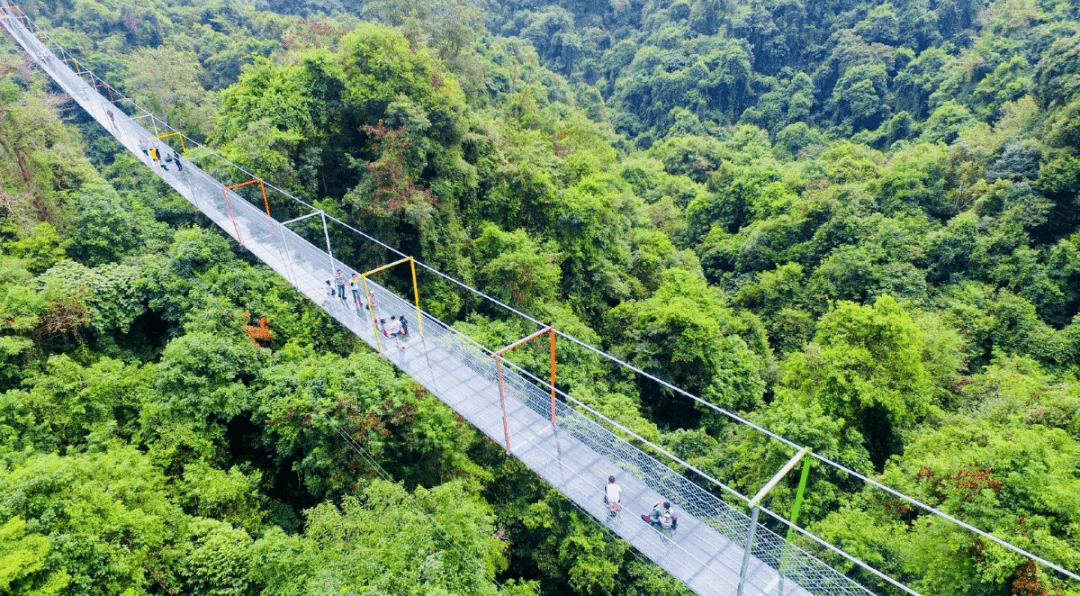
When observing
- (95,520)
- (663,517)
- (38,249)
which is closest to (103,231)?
(38,249)

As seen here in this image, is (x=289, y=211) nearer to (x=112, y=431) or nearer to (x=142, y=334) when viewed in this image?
(x=142, y=334)

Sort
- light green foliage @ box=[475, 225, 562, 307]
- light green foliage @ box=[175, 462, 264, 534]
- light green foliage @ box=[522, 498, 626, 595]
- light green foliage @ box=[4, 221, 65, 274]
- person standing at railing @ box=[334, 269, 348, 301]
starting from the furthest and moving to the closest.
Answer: light green foliage @ box=[475, 225, 562, 307] → light green foliage @ box=[4, 221, 65, 274] → light green foliage @ box=[522, 498, 626, 595] → person standing at railing @ box=[334, 269, 348, 301] → light green foliage @ box=[175, 462, 264, 534]

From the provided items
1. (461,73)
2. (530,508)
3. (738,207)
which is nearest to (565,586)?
(530,508)

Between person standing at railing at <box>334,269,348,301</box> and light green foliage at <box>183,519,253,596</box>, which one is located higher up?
person standing at railing at <box>334,269,348,301</box>

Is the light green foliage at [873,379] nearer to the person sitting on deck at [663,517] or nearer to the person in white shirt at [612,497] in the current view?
the person sitting on deck at [663,517]

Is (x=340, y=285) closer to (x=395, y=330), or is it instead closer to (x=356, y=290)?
(x=356, y=290)

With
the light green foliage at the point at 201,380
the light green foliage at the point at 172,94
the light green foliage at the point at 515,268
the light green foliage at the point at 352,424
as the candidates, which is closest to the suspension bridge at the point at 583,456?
the light green foliage at the point at 352,424

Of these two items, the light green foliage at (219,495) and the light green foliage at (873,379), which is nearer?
the light green foliage at (219,495)

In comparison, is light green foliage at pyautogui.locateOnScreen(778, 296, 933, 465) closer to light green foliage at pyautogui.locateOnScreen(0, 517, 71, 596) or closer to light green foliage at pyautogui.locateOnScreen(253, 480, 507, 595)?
light green foliage at pyautogui.locateOnScreen(253, 480, 507, 595)

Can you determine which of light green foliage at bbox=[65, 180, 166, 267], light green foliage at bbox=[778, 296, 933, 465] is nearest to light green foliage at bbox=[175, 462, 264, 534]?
light green foliage at bbox=[65, 180, 166, 267]
